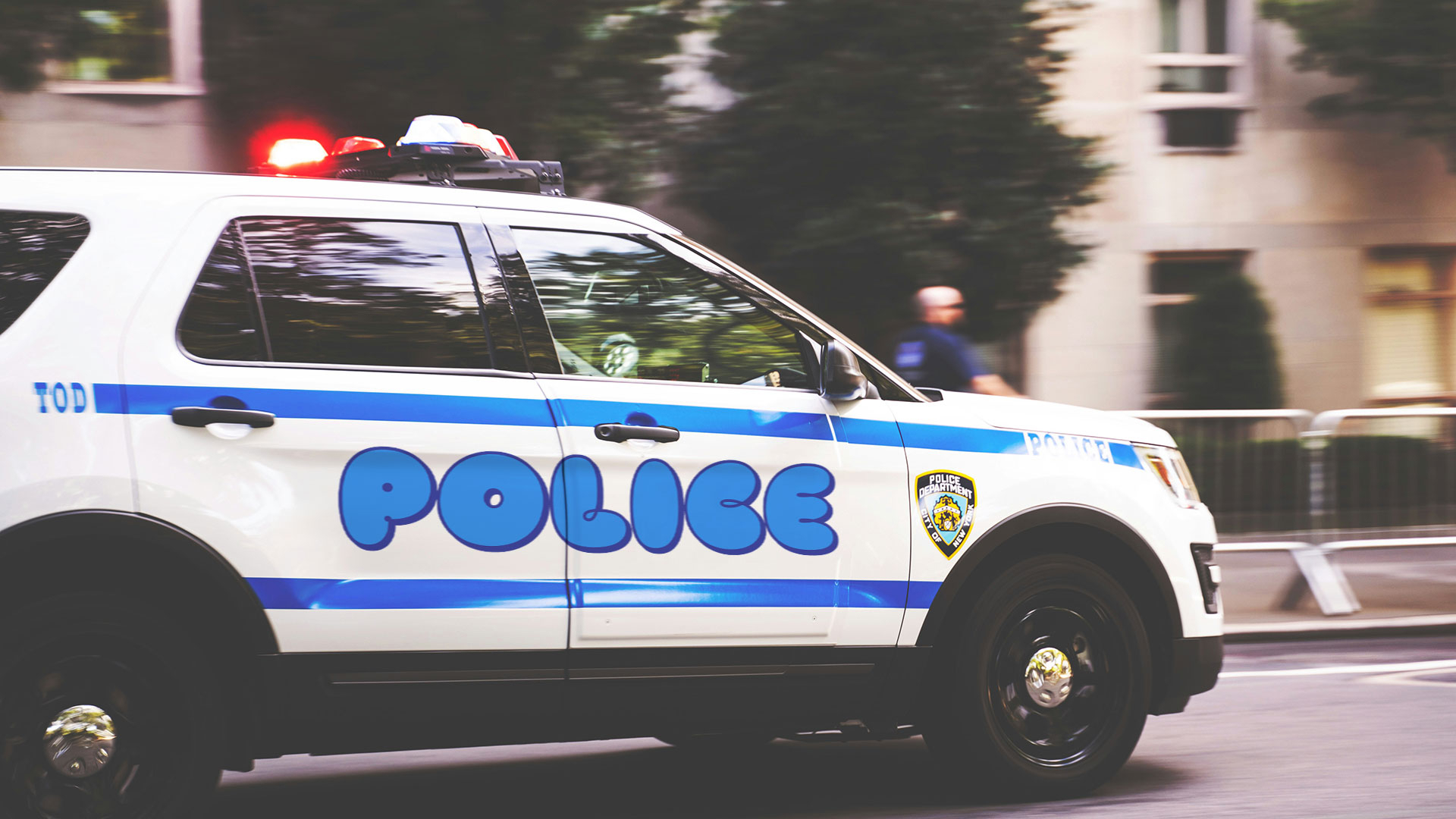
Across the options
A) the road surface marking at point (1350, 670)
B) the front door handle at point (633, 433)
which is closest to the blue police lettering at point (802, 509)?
the front door handle at point (633, 433)

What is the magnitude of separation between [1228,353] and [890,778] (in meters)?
10.8

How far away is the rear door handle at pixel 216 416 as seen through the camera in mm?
3799

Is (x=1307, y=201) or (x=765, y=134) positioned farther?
(x=1307, y=201)

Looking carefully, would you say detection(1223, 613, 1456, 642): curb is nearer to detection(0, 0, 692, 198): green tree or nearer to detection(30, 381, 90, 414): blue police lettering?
detection(0, 0, 692, 198): green tree

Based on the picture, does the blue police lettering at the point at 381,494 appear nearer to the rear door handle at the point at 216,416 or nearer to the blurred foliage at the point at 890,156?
the rear door handle at the point at 216,416

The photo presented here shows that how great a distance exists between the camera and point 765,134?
1134 cm

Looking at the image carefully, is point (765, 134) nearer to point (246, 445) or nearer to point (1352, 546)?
point (1352, 546)

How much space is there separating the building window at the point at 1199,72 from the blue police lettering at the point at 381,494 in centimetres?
1304

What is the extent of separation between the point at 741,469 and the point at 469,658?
972 millimetres

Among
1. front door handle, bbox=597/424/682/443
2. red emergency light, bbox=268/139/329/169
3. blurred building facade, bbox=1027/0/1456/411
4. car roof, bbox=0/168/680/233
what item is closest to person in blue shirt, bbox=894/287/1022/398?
car roof, bbox=0/168/680/233

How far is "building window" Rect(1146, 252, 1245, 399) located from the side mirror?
11.4 metres

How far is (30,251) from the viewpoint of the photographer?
3.79 meters

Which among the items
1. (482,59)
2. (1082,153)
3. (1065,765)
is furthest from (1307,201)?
(1065,765)

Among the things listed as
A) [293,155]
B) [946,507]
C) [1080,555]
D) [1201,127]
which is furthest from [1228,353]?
[293,155]
